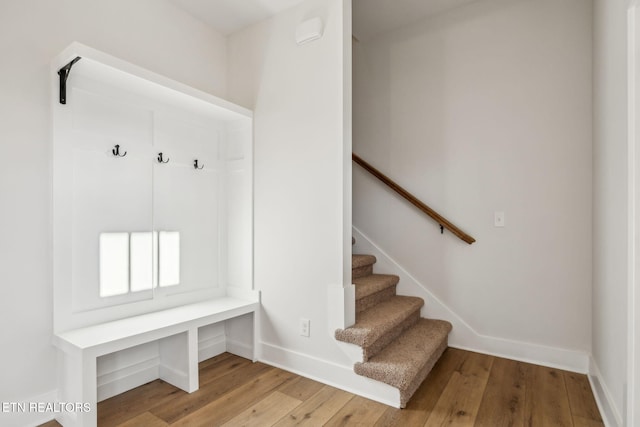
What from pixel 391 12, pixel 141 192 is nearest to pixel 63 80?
pixel 141 192

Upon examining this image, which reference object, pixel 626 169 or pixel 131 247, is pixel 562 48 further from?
pixel 131 247

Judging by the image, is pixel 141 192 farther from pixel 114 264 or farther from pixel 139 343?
pixel 139 343

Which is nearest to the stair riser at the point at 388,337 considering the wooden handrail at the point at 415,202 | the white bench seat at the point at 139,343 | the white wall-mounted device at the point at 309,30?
the wooden handrail at the point at 415,202

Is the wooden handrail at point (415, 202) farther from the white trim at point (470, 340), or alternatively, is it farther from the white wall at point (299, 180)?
the white wall at point (299, 180)

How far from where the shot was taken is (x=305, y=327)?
2.26 meters

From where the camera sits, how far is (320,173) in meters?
2.20

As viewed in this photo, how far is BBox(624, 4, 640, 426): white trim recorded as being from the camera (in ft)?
4.42

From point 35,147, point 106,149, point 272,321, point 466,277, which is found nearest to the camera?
point 35,147

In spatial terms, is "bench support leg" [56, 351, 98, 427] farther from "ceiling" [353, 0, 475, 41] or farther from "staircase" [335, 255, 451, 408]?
"ceiling" [353, 0, 475, 41]

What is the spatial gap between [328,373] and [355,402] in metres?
0.27

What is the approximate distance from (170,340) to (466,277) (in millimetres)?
2174

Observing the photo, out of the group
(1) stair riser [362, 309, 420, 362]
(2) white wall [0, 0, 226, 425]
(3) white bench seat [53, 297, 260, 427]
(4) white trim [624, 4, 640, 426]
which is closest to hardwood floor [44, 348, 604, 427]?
(3) white bench seat [53, 297, 260, 427]

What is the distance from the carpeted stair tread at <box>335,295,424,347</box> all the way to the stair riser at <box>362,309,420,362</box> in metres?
0.02

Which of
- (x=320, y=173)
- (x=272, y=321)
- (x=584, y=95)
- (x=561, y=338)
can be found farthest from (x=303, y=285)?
(x=584, y=95)
